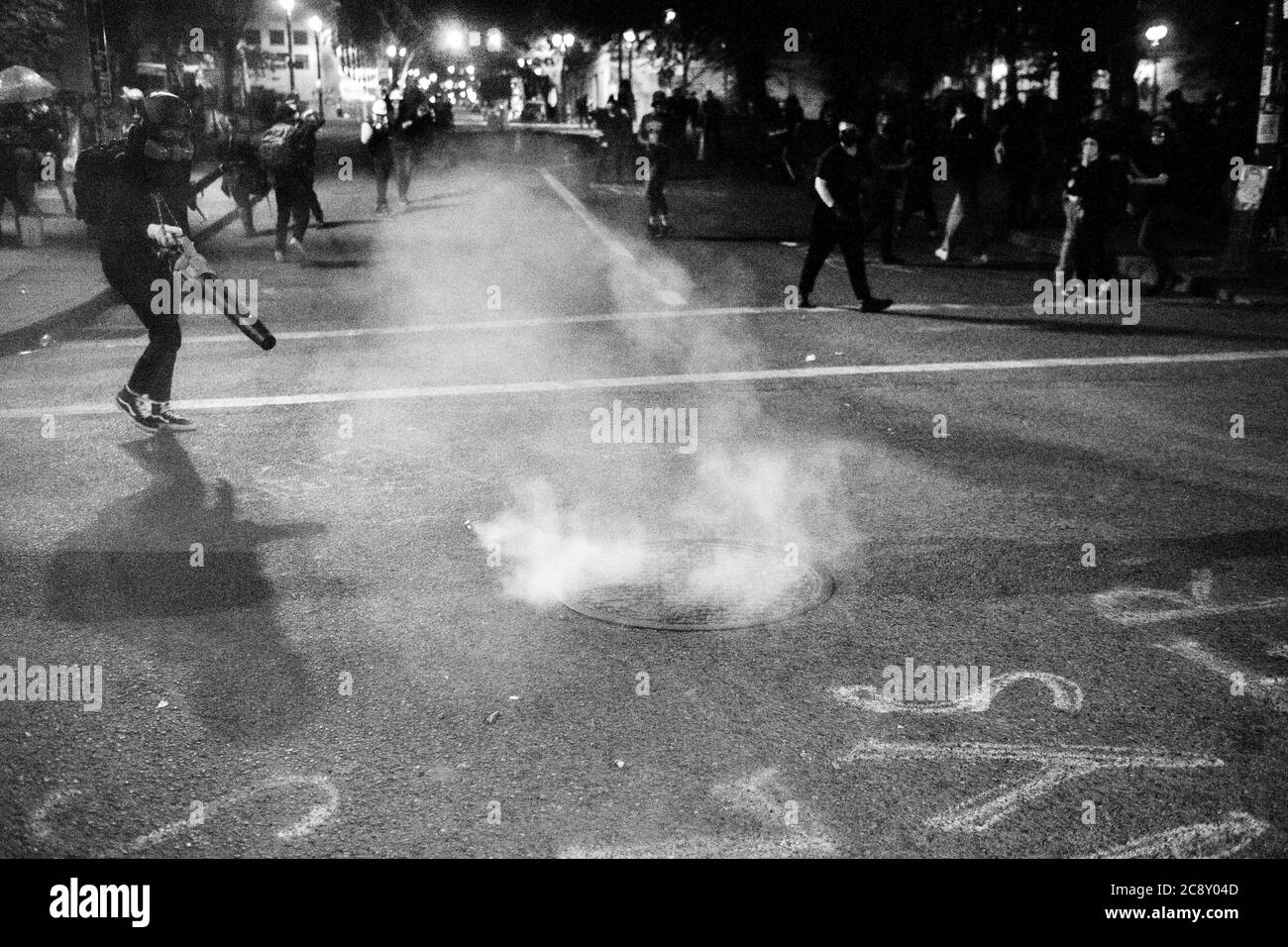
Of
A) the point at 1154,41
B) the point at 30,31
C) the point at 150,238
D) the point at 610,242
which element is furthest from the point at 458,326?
the point at 1154,41

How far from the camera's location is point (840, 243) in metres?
12.3

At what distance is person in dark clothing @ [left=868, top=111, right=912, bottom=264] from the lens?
53.3 feet

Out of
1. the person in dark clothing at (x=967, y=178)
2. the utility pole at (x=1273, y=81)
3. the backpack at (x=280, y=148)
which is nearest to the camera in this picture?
the utility pole at (x=1273, y=81)

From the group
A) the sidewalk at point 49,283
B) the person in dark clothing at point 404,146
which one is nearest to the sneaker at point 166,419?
the sidewalk at point 49,283

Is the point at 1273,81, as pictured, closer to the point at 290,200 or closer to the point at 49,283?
the point at 290,200

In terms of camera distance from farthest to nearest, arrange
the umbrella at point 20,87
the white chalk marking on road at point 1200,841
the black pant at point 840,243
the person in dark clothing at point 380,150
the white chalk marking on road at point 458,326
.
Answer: the person in dark clothing at point 380,150 < the umbrella at point 20,87 < the black pant at point 840,243 < the white chalk marking on road at point 458,326 < the white chalk marking on road at point 1200,841

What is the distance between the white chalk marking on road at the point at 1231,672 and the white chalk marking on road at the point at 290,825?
10.0 ft

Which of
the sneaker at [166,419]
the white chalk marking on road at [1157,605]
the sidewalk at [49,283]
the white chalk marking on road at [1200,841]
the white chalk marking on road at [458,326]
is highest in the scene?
the sidewalk at [49,283]

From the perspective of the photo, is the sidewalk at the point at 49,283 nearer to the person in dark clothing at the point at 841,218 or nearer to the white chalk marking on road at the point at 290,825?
the person in dark clothing at the point at 841,218

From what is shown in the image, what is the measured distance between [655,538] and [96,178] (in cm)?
470

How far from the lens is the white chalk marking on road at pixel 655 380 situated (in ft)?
28.4

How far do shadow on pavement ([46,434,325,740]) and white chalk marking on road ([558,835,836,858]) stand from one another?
4.15ft

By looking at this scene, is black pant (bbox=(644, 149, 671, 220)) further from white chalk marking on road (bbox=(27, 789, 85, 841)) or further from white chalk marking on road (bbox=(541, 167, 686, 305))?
white chalk marking on road (bbox=(27, 789, 85, 841))
